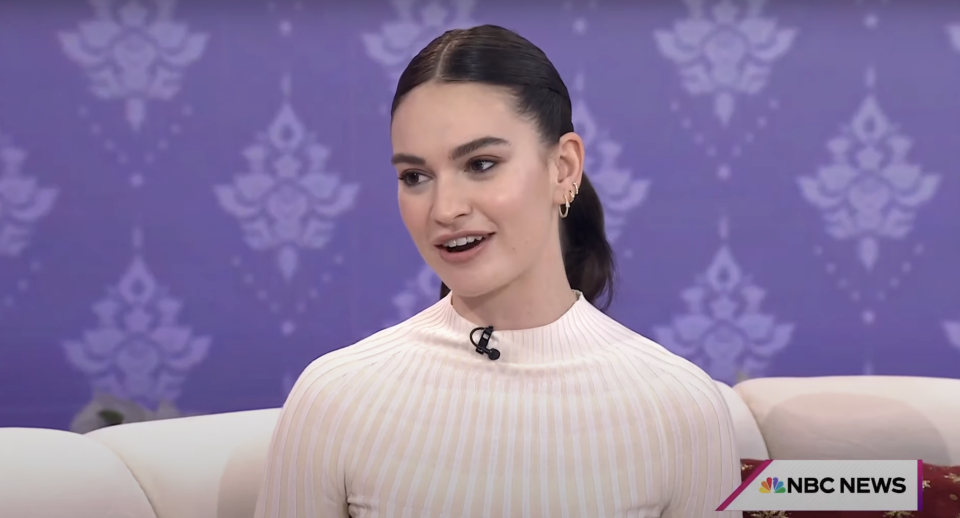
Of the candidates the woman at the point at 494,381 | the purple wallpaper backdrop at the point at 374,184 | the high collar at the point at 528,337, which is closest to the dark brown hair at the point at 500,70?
the woman at the point at 494,381

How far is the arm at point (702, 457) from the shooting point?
4.47 ft

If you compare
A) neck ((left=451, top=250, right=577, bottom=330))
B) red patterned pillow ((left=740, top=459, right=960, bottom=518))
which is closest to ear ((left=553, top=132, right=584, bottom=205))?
neck ((left=451, top=250, right=577, bottom=330))

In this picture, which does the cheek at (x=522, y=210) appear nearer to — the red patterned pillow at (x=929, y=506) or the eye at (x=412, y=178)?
the eye at (x=412, y=178)

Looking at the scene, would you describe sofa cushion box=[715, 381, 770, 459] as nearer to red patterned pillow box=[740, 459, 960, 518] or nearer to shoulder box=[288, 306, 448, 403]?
red patterned pillow box=[740, 459, 960, 518]

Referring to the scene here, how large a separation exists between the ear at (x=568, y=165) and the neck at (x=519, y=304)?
0.11m

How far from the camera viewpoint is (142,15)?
2.12m

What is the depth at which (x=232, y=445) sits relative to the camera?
1.76 m

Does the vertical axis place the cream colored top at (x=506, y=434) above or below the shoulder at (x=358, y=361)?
below

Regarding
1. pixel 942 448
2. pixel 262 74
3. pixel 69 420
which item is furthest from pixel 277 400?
pixel 942 448

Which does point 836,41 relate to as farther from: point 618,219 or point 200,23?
point 200,23

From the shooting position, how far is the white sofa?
1.56m

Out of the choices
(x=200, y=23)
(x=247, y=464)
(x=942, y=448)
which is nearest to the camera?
(x=247, y=464)

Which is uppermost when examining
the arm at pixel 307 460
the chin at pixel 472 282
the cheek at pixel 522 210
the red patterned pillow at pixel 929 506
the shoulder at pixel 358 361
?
the cheek at pixel 522 210

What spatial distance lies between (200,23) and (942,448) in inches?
73.0
